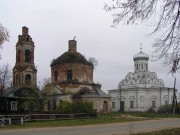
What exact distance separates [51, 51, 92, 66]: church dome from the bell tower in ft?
13.7

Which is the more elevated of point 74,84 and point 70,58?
point 70,58

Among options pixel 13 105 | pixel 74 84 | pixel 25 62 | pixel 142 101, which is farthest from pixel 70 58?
pixel 142 101

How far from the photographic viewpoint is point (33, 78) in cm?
5631

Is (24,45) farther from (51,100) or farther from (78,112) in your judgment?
(78,112)

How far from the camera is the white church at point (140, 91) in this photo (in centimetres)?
7994

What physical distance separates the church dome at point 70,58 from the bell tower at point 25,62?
13.7 ft

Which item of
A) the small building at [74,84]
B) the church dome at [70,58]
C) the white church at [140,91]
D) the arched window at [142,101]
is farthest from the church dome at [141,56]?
the church dome at [70,58]

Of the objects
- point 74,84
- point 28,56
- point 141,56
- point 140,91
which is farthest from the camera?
point 141,56

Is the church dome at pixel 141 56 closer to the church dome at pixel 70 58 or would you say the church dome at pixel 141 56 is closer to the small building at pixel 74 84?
the small building at pixel 74 84

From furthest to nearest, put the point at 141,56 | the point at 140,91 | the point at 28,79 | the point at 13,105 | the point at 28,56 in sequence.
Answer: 1. the point at 141,56
2. the point at 140,91
3. the point at 28,79
4. the point at 28,56
5. the point at 13,105

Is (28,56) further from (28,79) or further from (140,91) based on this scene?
(140,91)

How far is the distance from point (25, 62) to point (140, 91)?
110 ft

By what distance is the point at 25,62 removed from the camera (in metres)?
55.1

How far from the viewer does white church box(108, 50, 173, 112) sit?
79.9 meters
